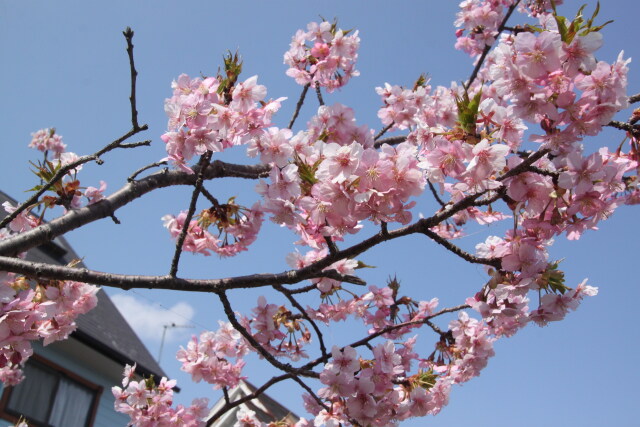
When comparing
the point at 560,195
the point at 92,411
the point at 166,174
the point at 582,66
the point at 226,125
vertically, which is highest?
the point at 92,411

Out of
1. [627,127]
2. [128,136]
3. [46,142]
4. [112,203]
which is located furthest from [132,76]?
[46,142]

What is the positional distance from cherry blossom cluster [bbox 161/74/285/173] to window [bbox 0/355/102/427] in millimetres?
7231

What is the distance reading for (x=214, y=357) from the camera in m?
4.54

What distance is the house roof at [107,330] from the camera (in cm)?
937

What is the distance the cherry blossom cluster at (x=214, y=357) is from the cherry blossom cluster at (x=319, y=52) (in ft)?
7.39

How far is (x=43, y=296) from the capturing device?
10.3 feet

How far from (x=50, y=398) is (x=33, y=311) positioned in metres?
7.14

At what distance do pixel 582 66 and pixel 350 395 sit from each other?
2.17 meters

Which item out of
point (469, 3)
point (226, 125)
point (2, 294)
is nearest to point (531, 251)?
point (226, 125)

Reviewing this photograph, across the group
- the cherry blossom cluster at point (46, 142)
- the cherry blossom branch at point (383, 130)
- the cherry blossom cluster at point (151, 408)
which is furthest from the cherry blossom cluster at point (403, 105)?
the cherry blossom cluster at point (46, 142)

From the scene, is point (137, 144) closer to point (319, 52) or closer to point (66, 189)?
point (66, 189)

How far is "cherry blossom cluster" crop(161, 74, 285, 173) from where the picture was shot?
2.56m

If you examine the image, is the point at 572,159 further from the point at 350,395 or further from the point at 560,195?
the point at 350,395

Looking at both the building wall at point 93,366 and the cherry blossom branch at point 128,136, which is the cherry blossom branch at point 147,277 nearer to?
the cherry blossom branch at point 128,136
